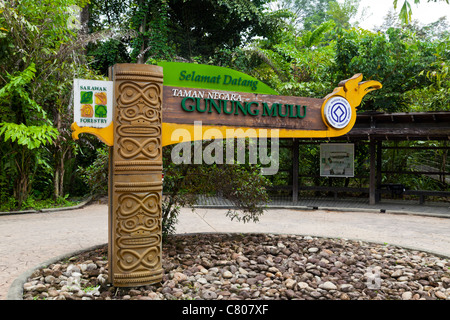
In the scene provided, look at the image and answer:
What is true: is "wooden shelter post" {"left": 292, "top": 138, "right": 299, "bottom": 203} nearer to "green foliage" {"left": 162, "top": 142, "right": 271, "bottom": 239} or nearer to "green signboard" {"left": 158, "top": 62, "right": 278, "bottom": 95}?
"green foliage" {"left": 162, "top": 142, "right": 271, "bottom": 239}

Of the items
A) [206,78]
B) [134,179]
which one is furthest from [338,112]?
[134,179]

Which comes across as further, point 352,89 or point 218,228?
point 218,228

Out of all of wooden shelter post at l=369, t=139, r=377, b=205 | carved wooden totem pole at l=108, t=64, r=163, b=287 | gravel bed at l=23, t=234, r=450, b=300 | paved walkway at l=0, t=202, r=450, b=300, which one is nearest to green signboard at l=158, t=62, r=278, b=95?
carved wooden totem pole at l=108, t=64, r=163, b=287

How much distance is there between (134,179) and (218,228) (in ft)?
15.6

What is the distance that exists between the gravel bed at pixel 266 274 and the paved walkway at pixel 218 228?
788 mm

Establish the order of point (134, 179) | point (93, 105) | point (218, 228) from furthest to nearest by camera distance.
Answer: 1. point (218, 228)
2. point (134, 179)
3. point (93, 105)

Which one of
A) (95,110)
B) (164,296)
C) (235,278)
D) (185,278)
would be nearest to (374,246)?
(235,278)

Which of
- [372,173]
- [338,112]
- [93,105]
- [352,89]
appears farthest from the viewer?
[372,173]

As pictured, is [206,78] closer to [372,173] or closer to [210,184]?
[210,184]

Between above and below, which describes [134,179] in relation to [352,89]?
below

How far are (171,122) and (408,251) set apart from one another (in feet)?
14.3

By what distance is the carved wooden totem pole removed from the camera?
4.44m

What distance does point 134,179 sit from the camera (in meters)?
4.49
